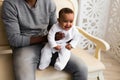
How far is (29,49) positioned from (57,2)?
18.6 inches

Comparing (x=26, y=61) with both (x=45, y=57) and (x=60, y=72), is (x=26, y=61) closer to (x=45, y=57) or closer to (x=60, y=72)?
(x=45, y=57)

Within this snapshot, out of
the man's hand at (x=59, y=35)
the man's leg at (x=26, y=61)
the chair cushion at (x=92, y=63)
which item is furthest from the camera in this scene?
the chair cushion at (x=92, y=63)

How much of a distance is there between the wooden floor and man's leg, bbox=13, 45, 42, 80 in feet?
3.06

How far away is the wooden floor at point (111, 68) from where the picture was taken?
82.6 inches

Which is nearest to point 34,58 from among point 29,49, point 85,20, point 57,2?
point 29,49

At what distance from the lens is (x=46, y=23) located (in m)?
1.50

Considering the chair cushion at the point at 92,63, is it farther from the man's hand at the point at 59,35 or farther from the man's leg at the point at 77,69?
the man's hand at the point at 59,35

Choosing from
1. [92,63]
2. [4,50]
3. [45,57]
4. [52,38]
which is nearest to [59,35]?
[52,38]

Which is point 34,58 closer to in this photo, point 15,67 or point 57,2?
point 15,67

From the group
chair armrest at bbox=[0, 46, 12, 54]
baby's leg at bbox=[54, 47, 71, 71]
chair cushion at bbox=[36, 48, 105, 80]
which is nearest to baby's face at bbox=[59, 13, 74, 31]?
baby's leg at bbox=[54, 47, 71, 71]

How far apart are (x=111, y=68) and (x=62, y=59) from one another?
41.4 inches

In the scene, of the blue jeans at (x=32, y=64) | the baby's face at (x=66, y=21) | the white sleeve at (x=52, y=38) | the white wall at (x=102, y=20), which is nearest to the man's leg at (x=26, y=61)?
the blue jeans at (x=32, y=64)

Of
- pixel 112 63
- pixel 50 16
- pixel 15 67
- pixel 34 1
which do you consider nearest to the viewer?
pixel 15 67

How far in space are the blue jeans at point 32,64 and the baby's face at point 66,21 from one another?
0.20 m
